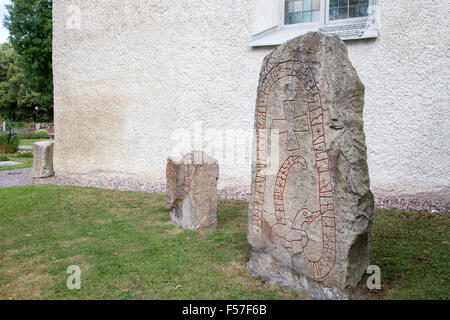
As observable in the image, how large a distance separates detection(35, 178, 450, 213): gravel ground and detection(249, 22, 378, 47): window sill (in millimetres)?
2796

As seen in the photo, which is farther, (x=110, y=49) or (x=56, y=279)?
(x=110, y=49)

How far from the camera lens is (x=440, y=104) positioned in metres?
5.52

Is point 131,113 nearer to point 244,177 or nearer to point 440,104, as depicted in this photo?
point 244,177

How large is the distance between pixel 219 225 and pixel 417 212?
3056 millimetres

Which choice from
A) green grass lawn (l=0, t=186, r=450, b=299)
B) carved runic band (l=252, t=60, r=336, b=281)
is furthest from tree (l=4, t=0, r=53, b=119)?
carved runic band (l=252, t=60, r=336, b=281)

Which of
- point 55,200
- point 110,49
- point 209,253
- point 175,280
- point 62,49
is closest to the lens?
point 175,280

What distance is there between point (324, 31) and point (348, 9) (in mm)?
607

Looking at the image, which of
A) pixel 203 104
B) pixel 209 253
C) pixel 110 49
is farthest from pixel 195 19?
pixel 209 253

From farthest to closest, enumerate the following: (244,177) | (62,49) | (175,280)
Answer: (62,49)
(244,177)
(175,280)

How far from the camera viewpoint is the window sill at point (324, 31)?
591 centimetres

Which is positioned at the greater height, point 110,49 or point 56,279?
point 110,49

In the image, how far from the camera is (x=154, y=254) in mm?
3846

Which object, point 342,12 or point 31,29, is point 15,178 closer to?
point 31,29

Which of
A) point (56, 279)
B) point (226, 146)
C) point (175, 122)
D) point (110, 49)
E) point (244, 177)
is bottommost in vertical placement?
point (56, 279)
